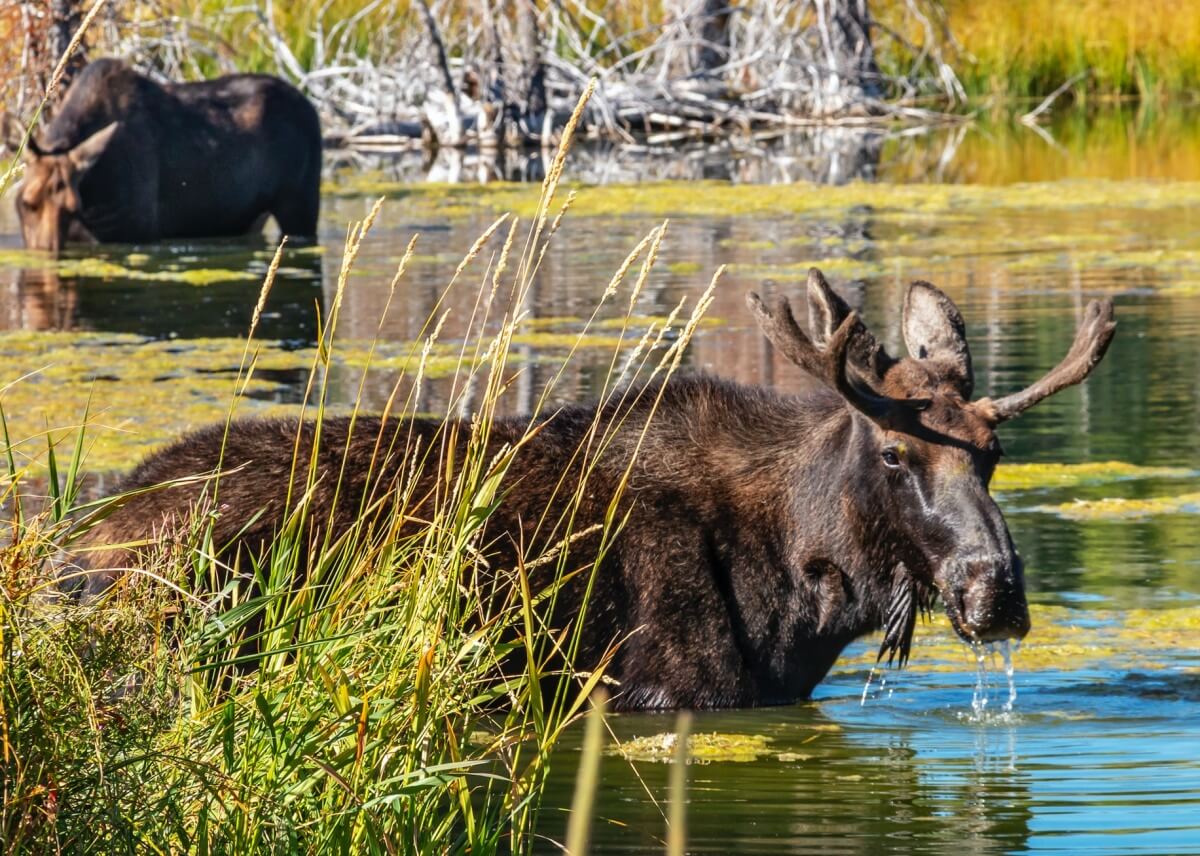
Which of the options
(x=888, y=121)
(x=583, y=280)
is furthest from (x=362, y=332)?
(x=888, y=121)

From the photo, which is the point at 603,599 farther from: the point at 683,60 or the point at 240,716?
the point at 683,60

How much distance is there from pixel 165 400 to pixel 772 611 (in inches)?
242

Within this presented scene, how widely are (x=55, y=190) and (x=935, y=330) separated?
47.8 ft

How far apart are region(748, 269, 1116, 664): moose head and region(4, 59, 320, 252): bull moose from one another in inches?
561

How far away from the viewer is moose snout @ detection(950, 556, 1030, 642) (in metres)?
6.36

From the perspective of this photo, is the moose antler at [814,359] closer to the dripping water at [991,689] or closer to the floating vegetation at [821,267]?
the dripping water at [991,689]

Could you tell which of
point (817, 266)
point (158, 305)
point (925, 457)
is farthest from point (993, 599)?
point (158, 305)

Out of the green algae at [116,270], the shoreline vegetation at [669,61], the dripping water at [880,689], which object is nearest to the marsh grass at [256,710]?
the dripping water at [880,689]

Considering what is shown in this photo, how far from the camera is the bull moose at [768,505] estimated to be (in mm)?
6477

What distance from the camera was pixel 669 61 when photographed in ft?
107

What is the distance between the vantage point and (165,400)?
40.0 feet

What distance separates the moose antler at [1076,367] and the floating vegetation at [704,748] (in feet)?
4.07

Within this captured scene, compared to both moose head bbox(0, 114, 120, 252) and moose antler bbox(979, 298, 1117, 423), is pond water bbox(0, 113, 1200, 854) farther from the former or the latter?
moose antler bbox(979, 298, 1117, 423)

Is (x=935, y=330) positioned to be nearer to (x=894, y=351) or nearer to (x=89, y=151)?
(x=894, y=351)
